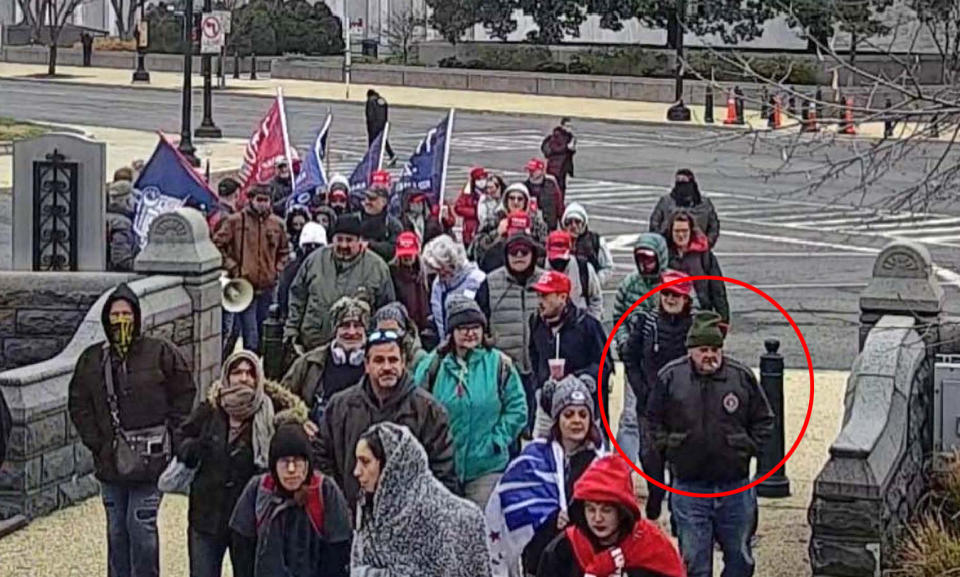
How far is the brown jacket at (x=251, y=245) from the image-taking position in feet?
44.7

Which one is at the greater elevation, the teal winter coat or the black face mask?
the black face mask

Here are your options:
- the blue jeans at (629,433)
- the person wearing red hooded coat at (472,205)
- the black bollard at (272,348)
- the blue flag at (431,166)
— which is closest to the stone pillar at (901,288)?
the blue jeans at (629,433)

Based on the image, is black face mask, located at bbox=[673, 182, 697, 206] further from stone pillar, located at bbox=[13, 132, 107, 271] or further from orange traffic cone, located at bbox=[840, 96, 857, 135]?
orange traffic cone, located at bbox=[840, 96, 857, 135]

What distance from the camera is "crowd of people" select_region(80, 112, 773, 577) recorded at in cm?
625

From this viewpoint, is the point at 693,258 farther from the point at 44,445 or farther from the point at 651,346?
the point at 44,445

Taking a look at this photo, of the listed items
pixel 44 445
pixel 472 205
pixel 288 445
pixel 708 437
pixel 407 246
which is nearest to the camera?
pixel 288 445

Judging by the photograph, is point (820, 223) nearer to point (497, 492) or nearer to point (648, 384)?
point (648, 384)

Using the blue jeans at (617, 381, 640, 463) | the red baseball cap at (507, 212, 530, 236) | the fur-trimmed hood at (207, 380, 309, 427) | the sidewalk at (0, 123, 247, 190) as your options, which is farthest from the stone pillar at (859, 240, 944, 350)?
the sidewalk at (0, 123, 247, 190)

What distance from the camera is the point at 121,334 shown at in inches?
325

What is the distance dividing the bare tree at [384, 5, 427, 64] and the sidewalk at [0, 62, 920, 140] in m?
7.65

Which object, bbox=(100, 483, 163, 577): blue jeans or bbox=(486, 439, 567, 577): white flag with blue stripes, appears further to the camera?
bbox=(100, 483, 163, 577): blue jeans

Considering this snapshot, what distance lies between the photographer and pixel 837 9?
975cm

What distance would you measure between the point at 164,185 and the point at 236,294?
2.28 m

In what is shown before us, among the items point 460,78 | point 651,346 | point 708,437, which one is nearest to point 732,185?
point 651,346
